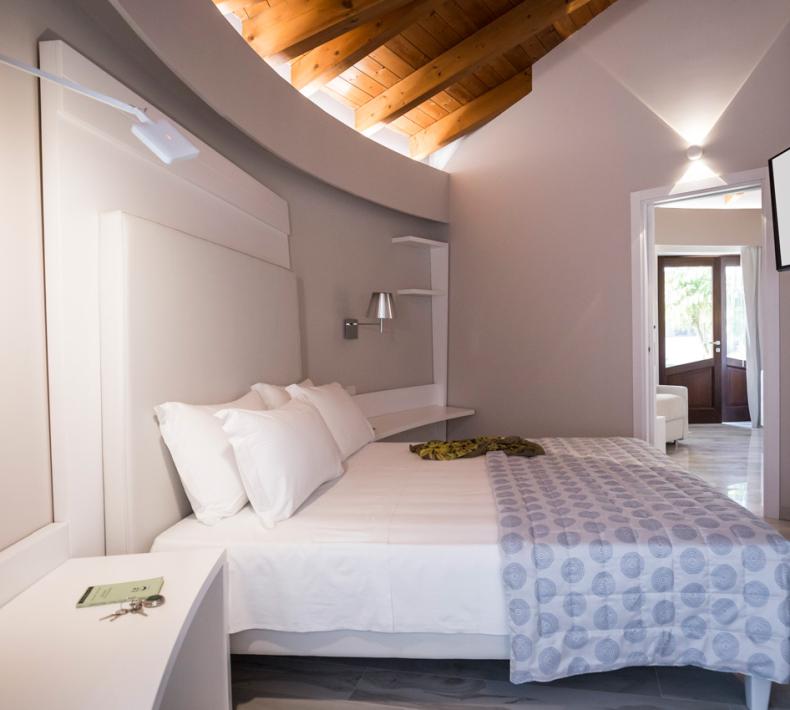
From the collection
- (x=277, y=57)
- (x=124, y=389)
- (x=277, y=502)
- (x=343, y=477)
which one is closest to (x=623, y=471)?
(x=343, y=477)

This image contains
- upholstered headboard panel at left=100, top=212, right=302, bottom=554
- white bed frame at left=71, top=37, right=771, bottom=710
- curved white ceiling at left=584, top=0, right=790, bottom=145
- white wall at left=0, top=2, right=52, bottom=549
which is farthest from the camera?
curved white ceiling at left=584, top=0, right=790, bottom=145

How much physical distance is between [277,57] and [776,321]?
3.12 meters

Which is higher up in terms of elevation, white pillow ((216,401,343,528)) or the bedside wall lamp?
the bedside wall lamp

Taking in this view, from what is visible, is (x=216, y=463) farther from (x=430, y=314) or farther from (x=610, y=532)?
(x=430, y=314)

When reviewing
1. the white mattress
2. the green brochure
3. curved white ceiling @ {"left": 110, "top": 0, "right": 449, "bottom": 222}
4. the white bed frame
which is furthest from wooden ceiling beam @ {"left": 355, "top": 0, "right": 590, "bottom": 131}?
the green brochure

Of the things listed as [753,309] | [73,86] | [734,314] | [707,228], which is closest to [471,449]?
[73,86]

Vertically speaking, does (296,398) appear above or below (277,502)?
above

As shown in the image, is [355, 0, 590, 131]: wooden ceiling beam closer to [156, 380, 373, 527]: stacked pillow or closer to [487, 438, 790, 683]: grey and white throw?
[156, 380, 373, 527]: stacked pillow

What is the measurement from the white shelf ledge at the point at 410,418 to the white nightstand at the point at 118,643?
6.83 feet

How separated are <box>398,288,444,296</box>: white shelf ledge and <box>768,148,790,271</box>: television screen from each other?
2.26 metres

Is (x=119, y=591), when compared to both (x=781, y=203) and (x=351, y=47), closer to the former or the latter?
(x=351, y=47)

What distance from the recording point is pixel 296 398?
118 inches

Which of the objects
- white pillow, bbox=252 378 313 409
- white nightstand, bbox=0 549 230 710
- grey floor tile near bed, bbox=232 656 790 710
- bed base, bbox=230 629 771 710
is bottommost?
grey floor tile near bed, bbox=232 656 790 710

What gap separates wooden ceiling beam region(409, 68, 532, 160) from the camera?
4.75m
